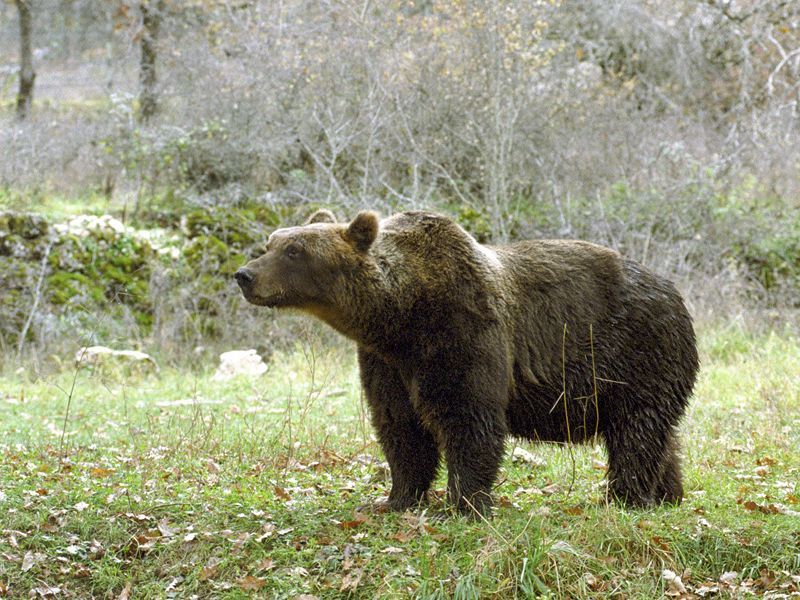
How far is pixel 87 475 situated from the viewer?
7.75 m

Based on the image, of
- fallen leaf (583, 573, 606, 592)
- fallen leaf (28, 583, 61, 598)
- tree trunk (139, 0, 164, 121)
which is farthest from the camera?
tree trunk (139, 0, 164, 121)

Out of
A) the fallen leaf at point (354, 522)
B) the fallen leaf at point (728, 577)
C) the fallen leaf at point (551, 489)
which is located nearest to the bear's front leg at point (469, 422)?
the fallen leaf at point (354, 522)

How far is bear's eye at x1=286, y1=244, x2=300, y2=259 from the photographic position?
6.44m

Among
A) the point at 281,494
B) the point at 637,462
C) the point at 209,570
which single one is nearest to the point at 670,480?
the point at 637,462

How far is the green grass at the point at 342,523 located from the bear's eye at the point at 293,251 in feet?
6.27

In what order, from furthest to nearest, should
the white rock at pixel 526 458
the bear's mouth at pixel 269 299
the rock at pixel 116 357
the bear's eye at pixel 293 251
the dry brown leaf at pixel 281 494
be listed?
the rock at pixel 116 357 < the white rock at pixel 526 458 < the dry brown leaf at pixel 281 494 < the bear's eye at pixel 293 251 < the bear's mouth at pixel 269 299

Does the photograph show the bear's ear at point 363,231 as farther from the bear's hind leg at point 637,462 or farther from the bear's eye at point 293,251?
the bear's hind leg at point 637,462

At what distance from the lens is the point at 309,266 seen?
6445 mm

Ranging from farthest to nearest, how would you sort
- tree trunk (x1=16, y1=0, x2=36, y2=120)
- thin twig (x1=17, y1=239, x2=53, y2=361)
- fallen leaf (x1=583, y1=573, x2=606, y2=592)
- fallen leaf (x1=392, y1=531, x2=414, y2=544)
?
tree trunk (x1=16, y1=0, x2=36, y2=120) < thin twig (x1=17, y1=239, x2=53, y2=361) < fallen leaf (x1=392, y1=531, x2=414, y2=544) < fallen leaf (x1=583, y1=573, x2=606, y2=592)

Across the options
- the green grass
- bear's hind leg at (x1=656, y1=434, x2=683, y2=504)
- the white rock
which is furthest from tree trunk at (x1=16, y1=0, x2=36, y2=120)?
bear's hind leg at (x1=656, y1=434, x2=683, y2=504)

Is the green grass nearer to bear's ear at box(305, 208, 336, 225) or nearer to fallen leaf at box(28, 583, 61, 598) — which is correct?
fallen leaf at box(28, 583, 61, 598)

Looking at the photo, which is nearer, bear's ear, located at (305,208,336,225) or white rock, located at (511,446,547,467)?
bear's ear, located at (305,208,336,225)

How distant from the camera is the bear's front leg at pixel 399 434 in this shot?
22.1ft

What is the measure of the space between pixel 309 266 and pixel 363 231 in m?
0.45
